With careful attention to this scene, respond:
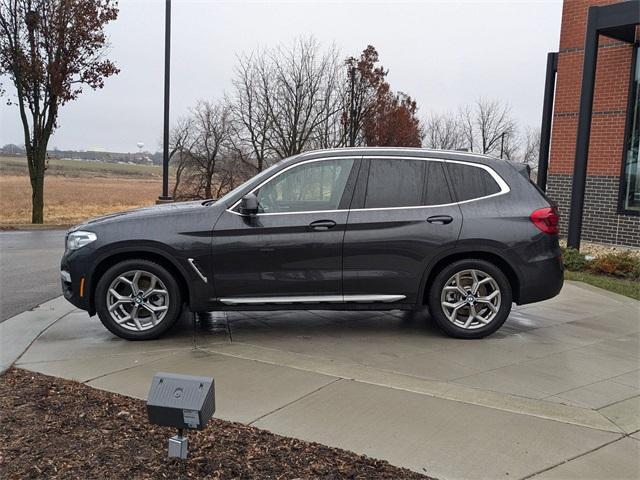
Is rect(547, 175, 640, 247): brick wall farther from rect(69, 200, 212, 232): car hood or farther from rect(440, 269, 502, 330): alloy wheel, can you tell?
rect(69, 200, 212, 232): car hood

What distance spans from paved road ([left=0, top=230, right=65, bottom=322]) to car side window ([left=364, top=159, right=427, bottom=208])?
431cm

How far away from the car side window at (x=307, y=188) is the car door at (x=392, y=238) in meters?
0.20

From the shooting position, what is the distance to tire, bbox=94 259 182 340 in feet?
18.1

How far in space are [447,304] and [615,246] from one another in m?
8.53

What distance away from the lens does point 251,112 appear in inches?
1033

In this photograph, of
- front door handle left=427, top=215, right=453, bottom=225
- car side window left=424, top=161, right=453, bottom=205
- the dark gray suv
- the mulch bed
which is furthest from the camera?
car side window left=424, top=161, right=453, bottom=205

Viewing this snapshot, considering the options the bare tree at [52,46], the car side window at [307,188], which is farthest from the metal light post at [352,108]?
the car side window at [307,188]

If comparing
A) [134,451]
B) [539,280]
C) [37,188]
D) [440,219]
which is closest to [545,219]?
[539,280]

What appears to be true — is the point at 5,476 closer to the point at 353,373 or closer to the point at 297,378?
the point at 297,378

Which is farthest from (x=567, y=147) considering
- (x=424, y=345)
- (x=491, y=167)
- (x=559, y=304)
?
(x=424, y=345)

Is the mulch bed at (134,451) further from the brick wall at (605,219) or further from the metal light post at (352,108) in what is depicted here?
the metal light post at (352,108)

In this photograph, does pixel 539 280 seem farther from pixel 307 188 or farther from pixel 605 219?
pixel 605 219

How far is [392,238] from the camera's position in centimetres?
562

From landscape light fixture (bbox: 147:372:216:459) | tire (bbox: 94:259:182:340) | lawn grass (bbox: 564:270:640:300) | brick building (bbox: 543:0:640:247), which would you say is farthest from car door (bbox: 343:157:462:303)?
brick building (bbox: 543:0:640:247)
